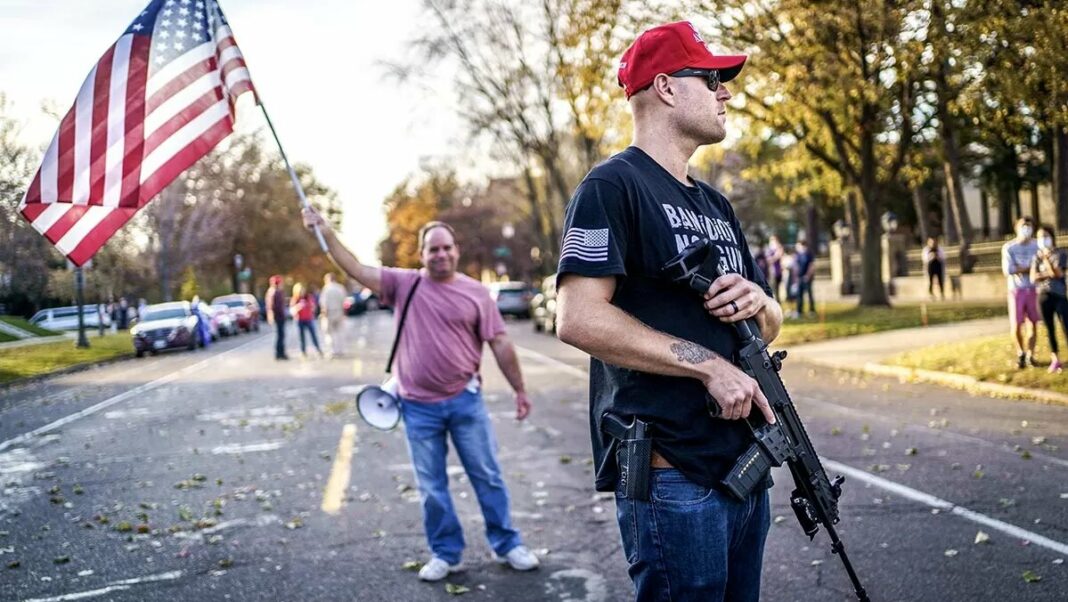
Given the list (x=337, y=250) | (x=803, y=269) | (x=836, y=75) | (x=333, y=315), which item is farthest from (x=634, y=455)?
(x=803, y=269)

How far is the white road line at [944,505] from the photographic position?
18.7ft

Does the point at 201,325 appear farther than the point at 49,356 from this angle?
Yes

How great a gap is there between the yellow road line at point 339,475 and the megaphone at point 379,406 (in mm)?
1763

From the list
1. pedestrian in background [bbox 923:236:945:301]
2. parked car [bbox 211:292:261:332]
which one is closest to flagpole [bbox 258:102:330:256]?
pedestrian in background [bbox 923:236:945:301]

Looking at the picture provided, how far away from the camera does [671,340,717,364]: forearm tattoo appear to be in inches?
98.2

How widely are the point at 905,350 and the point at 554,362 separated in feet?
21.0

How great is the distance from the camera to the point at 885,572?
5.27 meters

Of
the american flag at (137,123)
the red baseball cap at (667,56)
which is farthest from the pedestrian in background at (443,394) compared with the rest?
the red baseball cap at (667,56)

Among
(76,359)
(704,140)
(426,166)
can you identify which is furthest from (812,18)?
(426,166)

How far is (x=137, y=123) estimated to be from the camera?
205 inches

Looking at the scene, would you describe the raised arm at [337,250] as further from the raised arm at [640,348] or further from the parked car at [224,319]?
the parked car at [224,319]

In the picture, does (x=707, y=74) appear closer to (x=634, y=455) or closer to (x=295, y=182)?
(x=634, y=455)

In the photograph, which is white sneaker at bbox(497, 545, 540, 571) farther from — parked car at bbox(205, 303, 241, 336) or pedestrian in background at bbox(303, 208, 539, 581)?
parked car at bbox(205, 303, 241, 336)

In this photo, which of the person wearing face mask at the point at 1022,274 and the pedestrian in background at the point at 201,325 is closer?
the person wearing face mask at the point at 1022,274
